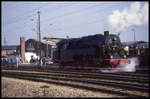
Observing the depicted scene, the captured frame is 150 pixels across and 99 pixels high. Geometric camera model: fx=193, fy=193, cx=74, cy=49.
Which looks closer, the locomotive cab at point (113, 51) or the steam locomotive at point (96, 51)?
the locomotive cab at point (113, 51)

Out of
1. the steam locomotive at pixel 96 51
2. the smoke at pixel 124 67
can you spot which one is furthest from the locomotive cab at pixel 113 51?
the smoke at pixel 124 67

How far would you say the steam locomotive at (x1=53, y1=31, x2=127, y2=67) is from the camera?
58.6ft

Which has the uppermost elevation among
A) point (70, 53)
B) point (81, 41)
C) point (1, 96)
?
point (81, 41)

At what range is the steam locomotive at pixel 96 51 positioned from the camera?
58.6 feet

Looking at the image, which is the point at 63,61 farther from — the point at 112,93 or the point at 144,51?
the point at 112,93

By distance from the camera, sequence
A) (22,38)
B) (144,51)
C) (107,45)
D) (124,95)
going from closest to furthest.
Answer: (124,95), (107,45), (144,51), (22,38)

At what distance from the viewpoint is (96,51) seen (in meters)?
18.3

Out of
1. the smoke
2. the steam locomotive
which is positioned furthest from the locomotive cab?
the smoke

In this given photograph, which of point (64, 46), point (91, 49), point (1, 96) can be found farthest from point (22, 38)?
point (1, 96)

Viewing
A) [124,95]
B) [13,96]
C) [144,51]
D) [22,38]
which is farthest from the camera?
[22,38]

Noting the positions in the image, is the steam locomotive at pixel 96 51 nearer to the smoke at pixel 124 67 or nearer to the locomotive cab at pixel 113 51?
the locomotive cab at pixel 113 51

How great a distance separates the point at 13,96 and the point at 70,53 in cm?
1321

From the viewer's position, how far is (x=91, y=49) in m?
18.8

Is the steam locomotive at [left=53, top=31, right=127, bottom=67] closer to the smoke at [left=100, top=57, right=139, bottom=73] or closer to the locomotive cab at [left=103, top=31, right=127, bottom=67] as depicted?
the locomotive cab at [left=103, top=31, right=127, bottom=67]
